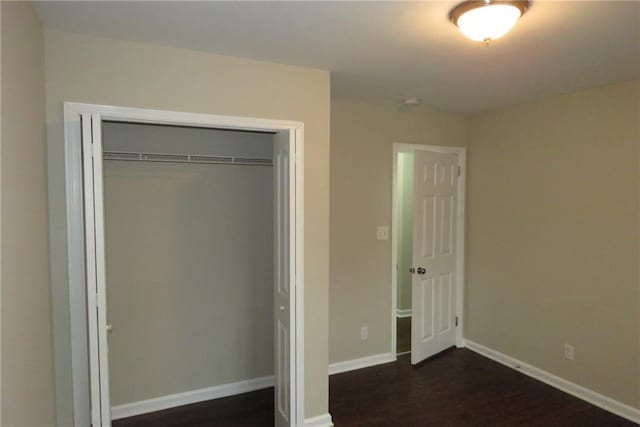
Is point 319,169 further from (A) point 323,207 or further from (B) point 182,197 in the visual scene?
(B) point 182,197

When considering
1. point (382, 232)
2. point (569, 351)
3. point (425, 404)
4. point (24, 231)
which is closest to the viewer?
point (24, 231)

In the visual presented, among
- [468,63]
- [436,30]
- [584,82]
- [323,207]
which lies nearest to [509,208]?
[584,82]

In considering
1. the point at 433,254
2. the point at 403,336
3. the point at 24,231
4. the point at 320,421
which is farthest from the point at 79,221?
the point at 403,336

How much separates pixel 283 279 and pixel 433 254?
1.92 metres

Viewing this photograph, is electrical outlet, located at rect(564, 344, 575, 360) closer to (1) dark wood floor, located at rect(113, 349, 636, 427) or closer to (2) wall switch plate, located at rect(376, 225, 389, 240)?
(1) dark wood floor, located at rect(113, 349, 636, 427)

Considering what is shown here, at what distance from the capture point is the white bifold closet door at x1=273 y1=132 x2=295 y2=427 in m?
2.44

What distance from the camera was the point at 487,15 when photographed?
5.19ft

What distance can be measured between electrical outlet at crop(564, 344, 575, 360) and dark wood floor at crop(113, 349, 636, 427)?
1.00ft

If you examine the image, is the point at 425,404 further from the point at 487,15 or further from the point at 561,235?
the point at 487,15

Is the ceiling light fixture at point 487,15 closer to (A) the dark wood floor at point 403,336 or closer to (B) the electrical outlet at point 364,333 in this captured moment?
(B) the electrical outlet at point 364,333

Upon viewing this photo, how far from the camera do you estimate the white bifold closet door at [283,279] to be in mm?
2443

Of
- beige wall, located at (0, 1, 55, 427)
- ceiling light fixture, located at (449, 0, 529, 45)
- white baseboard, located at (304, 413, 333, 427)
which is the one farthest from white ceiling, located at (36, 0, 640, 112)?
white baseboard, located at (304, 413, 333, 427)

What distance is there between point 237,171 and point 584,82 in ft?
8.79

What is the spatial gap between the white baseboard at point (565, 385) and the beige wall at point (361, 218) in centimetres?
104
